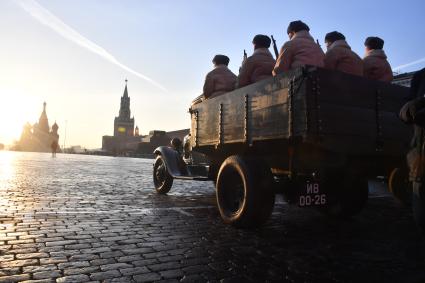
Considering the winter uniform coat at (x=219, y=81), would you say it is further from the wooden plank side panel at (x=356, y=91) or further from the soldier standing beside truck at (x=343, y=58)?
the wooden plank side panel at (x=356, y=91)

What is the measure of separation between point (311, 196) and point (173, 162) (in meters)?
3.90

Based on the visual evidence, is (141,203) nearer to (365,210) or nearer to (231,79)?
(231,79)

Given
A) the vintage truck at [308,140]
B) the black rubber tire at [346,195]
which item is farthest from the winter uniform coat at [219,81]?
the black rubber tire at [346,195]

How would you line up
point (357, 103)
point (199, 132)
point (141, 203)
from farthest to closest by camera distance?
point (141, 203), point (199, 132), point (357, 103)

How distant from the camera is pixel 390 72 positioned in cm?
535

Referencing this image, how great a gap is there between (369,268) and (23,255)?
3.06 m

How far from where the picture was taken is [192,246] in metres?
3.46

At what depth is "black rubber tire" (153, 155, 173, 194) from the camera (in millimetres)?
7643

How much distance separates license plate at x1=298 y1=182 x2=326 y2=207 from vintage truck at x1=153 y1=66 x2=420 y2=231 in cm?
1

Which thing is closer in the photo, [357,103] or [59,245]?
[59,245]

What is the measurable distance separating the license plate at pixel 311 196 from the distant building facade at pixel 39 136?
531ft

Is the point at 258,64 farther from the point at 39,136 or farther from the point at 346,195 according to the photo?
the point at 39,136

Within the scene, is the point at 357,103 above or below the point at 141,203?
above

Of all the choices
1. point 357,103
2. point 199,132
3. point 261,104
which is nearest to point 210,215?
point 199,132
